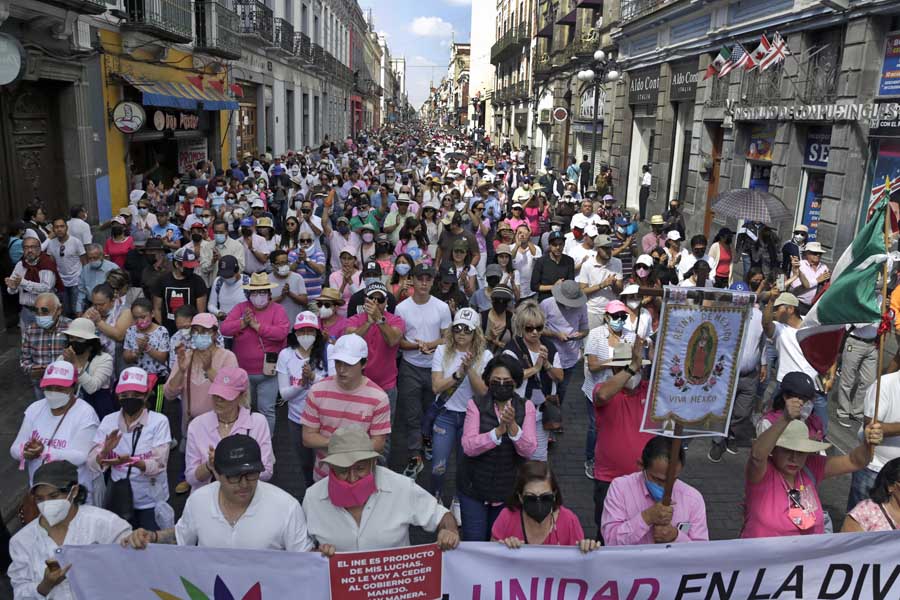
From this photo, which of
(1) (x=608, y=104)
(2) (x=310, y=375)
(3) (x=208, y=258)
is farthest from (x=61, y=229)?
(1) (x=608, y=104)

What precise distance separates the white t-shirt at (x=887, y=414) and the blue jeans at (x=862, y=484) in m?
0.06

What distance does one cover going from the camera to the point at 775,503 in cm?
406

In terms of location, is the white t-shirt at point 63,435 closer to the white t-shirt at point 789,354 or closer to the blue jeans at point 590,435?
the blue jeans at point 590,435

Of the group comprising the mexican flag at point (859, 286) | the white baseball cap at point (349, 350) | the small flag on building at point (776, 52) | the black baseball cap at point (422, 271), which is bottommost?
the white baseball cap at point (349, 350)

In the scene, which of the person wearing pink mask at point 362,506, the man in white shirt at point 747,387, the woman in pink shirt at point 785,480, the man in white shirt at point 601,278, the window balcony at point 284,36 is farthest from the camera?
the window balcony at point 284,36

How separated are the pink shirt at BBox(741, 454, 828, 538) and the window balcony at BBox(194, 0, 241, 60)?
20371mm

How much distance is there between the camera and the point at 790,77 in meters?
14.7

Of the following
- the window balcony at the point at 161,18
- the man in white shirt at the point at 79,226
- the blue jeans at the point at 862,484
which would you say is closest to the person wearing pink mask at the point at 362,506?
the blue jeans at the point at 862,484

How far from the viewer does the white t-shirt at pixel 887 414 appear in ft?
15.4

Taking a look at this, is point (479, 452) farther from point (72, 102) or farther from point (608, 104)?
point (608, 104)

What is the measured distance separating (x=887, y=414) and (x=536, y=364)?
2323 mm

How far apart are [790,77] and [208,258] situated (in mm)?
11978

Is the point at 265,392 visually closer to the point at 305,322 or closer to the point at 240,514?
the point at 305,322

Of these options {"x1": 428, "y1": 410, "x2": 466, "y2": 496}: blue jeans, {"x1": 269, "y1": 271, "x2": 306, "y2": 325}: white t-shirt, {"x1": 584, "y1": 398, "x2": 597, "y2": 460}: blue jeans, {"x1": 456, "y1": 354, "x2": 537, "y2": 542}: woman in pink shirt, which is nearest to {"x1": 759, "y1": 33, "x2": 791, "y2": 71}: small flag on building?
{"x1": 584, "y1": 398, "x2": 597, "y2": 460}: blue jeans
